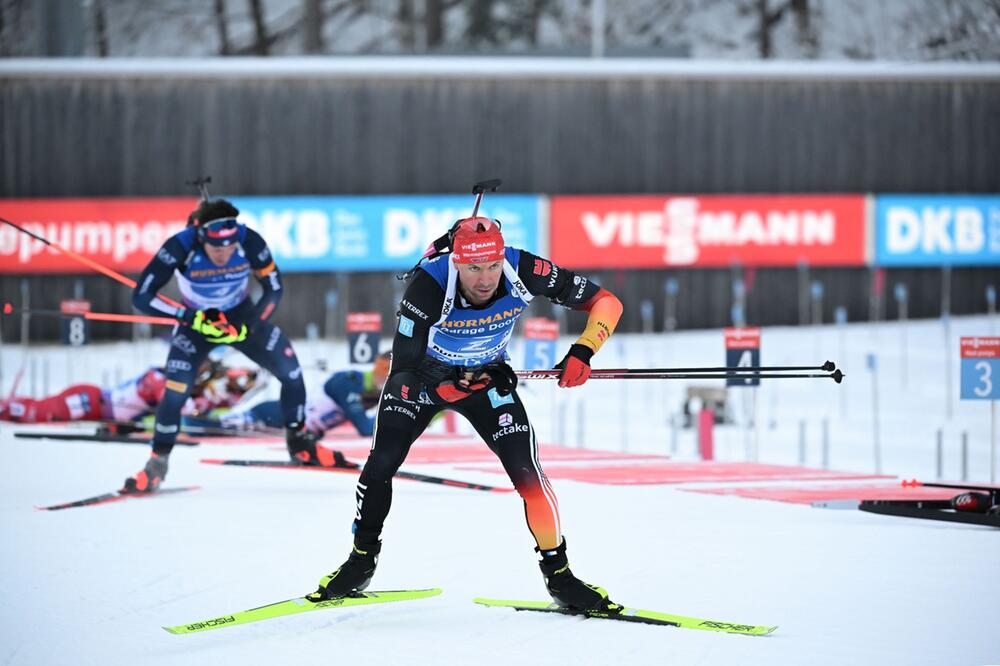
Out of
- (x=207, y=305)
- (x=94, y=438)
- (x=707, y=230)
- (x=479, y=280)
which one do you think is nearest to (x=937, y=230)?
(x=707, y=230)

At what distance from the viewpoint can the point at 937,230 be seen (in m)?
23.6

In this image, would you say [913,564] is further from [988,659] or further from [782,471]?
[782,471]

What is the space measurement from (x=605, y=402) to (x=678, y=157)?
7312 mm

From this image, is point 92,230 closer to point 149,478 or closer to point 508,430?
point 149,478

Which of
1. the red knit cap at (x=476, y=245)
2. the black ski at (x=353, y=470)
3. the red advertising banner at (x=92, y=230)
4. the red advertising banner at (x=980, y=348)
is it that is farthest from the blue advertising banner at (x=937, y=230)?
the red knit cap at (x=476, y=245)

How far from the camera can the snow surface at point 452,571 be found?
5023mm

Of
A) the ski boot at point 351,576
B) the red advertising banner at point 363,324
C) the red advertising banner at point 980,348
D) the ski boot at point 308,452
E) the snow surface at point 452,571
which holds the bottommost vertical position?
the snow surface at point 452,571

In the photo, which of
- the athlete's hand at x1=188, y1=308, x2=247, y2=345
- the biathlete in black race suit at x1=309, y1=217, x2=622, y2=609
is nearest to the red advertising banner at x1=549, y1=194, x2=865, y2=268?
the athlete's hand at x1=188, y1=308, x2=247, y2=345

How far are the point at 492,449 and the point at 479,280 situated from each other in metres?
0.75

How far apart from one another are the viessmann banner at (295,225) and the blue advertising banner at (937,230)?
20.5 ft

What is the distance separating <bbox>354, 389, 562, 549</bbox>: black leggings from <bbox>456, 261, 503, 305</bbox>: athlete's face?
42 centimetres

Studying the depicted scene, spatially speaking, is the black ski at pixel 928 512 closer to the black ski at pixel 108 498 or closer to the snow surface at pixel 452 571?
the snow surface at pixel 452 571

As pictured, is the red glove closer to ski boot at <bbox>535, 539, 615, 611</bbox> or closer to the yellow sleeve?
the yellow sleeve

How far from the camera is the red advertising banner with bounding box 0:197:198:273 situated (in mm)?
21984
